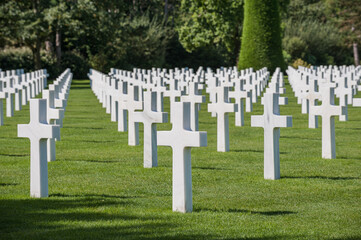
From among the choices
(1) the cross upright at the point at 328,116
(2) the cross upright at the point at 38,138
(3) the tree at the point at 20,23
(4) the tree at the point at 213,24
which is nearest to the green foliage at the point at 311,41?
(4) the tree at the point at 213,24

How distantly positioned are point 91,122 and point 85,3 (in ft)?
74.1

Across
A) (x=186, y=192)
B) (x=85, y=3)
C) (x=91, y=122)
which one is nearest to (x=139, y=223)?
(x=186, y=192)

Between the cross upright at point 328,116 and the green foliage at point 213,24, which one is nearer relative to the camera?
the cross upright at point 328,116

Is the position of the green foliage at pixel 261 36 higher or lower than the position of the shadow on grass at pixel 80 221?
higher

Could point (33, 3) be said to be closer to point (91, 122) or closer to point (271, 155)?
point (91, 122)

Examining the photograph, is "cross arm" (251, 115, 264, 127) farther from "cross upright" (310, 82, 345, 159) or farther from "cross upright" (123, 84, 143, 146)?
"cross upright" (123, 84, 143, 146)

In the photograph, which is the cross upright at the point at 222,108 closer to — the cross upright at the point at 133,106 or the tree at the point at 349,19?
the cross upright at the point at 133,106

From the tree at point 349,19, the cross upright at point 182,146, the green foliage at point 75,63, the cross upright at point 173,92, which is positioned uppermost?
the tree at point 349,19

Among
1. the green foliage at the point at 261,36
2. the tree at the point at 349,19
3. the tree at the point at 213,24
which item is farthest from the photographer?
the tree at the point at 349,19

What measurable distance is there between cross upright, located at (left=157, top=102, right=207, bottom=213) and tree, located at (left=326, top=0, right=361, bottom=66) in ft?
207

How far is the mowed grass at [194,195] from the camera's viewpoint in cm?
597

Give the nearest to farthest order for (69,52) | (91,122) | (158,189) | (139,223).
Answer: (139,223) → (158,189) → (91,122) → (69,52)

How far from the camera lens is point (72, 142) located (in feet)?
41.8

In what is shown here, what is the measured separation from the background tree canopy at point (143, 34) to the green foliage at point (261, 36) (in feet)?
23.4
